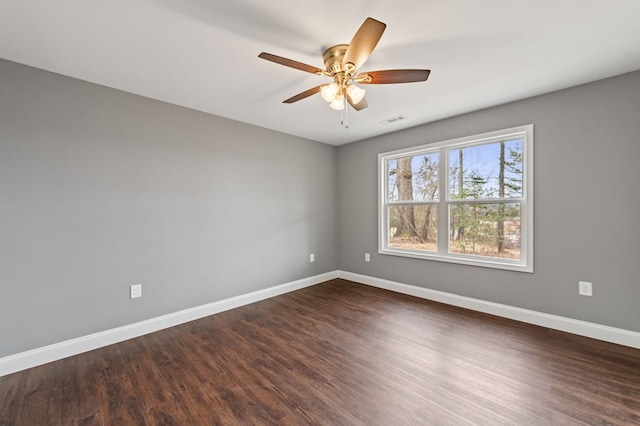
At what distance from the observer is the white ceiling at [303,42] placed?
5.06ft

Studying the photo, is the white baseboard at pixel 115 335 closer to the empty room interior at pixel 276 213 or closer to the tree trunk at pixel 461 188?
the empty room interior at pixel 276 213

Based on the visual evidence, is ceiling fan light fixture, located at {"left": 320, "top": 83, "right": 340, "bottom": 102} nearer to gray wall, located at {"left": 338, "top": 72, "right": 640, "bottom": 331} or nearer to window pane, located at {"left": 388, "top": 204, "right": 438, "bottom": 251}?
gray wall, located at {"left": 338, "top": 72, "right": 640, "bottom": 331}

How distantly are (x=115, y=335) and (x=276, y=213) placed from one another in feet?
7.27

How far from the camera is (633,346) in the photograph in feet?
7.39

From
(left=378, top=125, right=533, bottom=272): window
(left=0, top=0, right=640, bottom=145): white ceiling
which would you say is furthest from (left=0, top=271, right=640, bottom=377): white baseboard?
(left=0, top=0, right=640, bottom=145): white ceiling

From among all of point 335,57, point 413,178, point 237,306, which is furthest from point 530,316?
point 237,306

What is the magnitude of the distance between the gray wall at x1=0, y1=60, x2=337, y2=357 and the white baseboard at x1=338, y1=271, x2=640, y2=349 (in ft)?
A: 6.56

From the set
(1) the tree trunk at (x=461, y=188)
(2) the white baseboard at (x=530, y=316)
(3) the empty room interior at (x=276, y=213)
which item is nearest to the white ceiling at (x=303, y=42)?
(3) the empty room interior at (x=276, y=213)

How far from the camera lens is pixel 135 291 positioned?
259 centimetres

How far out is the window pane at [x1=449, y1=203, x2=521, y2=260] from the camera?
9.74ft

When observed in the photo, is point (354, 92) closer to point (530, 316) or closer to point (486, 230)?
point (486, 230)

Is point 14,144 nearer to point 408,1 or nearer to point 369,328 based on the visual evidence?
point 408,1

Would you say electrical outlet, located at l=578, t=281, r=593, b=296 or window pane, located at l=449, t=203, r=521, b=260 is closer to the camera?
electrical outlet, located at l=578, t=281, r=593, b=296

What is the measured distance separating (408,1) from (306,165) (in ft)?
9.46
